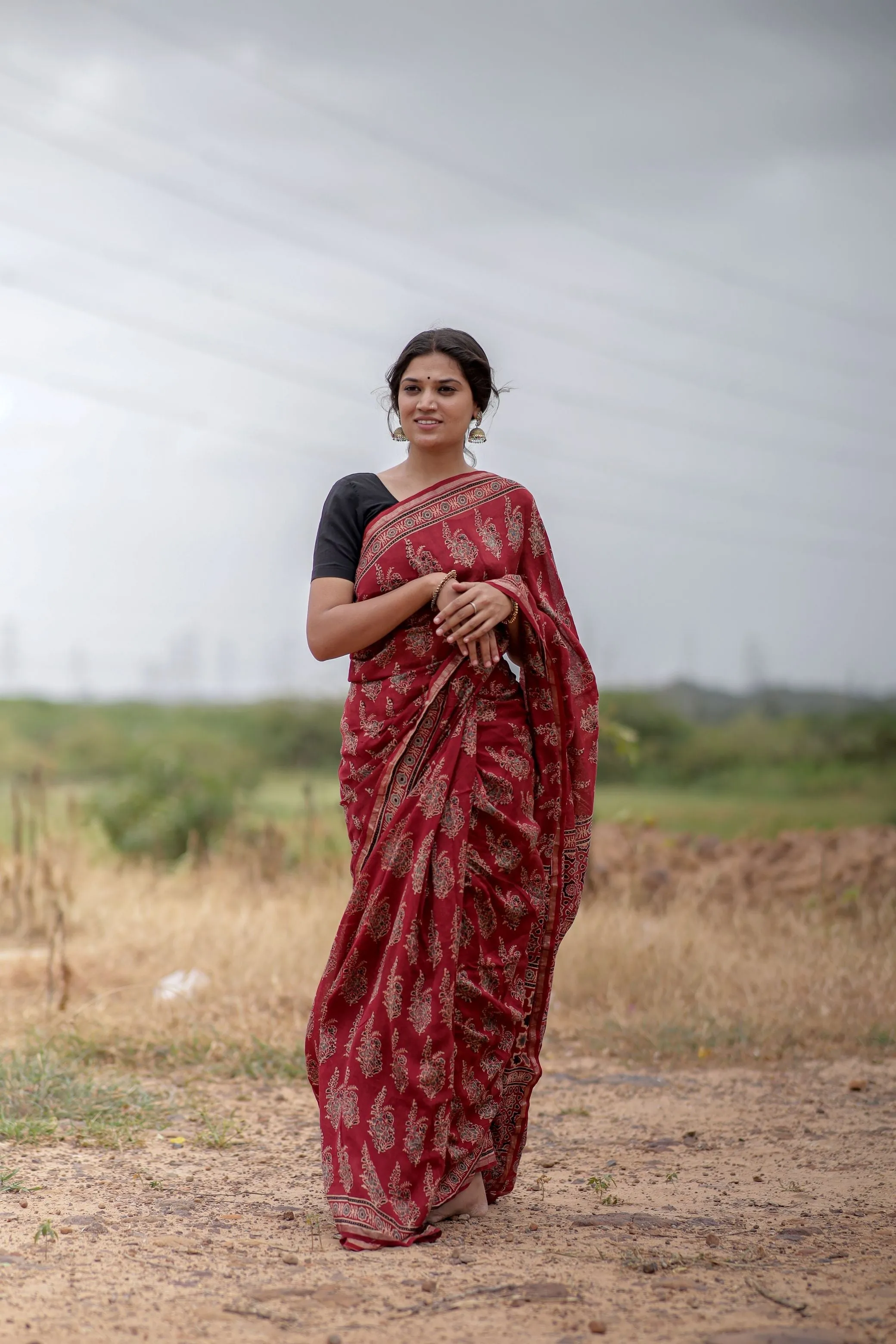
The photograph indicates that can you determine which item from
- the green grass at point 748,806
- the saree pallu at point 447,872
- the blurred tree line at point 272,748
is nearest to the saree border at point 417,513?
the saree pallu at point 447,872

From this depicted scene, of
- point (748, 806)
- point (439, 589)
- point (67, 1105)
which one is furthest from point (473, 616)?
point (748, 806)

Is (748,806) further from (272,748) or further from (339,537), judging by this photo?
(339,537)

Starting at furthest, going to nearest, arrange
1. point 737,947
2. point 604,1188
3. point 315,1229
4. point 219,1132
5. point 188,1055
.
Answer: point 737,947
point 188,1055
point 219,1132
point 604,1188
point 315,1229

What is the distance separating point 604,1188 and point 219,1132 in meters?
1.25

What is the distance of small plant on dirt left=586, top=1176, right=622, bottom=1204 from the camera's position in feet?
10.9

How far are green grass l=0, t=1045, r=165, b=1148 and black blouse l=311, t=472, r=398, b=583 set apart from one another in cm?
187

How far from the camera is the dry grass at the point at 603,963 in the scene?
496 centimetres

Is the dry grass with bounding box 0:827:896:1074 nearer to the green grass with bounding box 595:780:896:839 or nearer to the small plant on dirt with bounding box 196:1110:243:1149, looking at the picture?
the small plant on dirt with bounding box 196:1110:243:1149

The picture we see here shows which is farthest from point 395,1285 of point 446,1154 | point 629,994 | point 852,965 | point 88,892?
point 88,892

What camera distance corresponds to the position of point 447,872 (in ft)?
10.0

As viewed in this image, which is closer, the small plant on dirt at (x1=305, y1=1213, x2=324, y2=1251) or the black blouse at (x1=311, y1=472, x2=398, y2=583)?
the small plant on dirt at (x1=305, y1=1213, x2=324, y2=1251)

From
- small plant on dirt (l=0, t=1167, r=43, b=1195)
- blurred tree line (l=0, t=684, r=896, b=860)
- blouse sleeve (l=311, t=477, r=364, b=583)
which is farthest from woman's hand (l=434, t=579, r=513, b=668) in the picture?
blurred tree line (l=0, t=684, r=896, b=860)

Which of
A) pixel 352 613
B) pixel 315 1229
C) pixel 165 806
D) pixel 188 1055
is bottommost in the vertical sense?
pixel 188 1055

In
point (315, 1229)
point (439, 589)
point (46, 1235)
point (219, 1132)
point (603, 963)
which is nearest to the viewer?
point (46, 1235)
